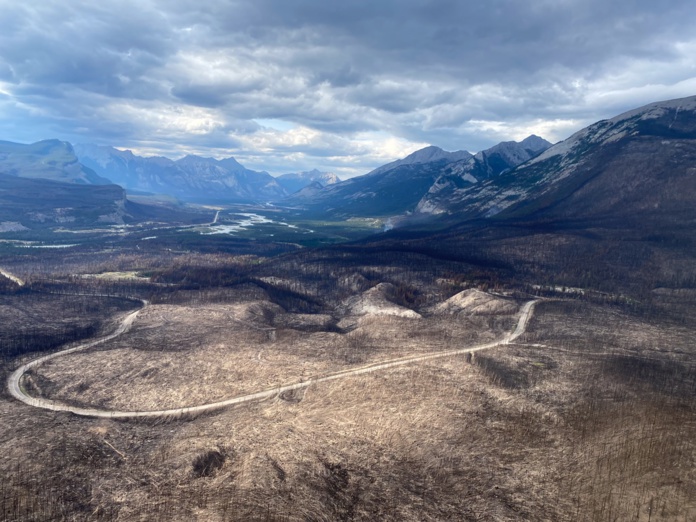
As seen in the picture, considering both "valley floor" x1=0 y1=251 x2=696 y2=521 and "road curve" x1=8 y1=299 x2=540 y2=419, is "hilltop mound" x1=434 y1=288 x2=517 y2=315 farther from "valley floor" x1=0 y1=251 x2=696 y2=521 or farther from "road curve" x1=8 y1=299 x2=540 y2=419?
"road curve" x1=8 y1=299 x2=540 y2=419

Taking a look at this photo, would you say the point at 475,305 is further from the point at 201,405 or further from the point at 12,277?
the point at 12,277

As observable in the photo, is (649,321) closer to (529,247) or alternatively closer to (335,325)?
(335,325)

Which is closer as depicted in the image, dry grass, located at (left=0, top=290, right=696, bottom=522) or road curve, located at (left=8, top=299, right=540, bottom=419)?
dry grass, located at (left=0, top=290, right=696, bottom=522)

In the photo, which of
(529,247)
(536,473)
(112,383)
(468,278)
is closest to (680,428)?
(536,473)

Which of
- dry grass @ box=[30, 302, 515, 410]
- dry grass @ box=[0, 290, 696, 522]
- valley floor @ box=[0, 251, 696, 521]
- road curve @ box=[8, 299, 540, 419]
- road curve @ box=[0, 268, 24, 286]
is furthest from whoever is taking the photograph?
road curve @ box=[0, 268, 24, 286]

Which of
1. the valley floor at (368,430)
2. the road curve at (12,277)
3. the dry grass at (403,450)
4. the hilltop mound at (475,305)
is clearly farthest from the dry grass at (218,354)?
the road curve at (12,277)

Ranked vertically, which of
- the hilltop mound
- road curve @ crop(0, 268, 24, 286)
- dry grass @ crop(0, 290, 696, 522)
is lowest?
dry grass @ crop(0, 290, 696, 522)

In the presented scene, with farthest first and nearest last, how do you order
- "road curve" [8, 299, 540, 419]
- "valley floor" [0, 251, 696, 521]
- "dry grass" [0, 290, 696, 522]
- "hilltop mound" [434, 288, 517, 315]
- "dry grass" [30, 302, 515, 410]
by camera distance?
"hilltop mound" [434, 288, 517, 315] < "dry grass" [30, 302, 515, 410] < "road curve" [8, 299, 540, 419] < "valley floor" [0, 251, 696, 521] < "dry grass" [0, 290, 696, 522]

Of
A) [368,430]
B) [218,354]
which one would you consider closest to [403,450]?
[368,430]

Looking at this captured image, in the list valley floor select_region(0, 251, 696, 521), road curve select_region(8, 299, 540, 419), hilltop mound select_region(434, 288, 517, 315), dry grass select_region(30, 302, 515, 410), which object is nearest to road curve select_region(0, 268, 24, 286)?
valley floor select_region(0, 251, 696, 521)

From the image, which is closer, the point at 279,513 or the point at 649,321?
the point at 279,513

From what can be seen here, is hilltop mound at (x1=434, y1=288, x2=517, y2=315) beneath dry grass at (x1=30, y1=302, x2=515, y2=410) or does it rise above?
above
